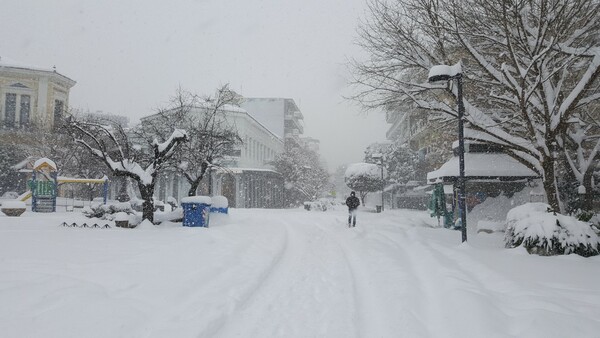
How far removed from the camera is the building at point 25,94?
1473 inches

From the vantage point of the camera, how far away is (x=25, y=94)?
37938mm

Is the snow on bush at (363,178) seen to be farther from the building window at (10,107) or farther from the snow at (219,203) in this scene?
the building window at (10,107)

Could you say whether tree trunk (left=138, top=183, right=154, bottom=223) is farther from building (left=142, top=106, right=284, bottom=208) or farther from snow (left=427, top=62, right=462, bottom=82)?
building (left=142, top=106, right=284, bottom=208)

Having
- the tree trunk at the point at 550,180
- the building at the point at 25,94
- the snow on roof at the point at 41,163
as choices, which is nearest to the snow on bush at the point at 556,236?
the tree trunk at the point at 550,180

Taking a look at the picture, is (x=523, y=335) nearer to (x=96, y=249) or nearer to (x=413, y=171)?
(x=96, y=249)

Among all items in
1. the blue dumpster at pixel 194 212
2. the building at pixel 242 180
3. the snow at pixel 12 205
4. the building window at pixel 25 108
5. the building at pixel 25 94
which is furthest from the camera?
the building window at pixel 25 108

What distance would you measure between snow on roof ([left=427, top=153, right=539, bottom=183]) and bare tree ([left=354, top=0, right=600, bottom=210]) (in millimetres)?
1666

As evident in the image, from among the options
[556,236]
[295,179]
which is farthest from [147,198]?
[295,179]

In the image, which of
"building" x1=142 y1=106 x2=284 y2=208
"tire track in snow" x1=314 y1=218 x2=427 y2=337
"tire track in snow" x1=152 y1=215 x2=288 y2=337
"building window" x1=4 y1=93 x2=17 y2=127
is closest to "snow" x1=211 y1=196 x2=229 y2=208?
"tire track in snow" x1=314 y1=218 x2=427 y2=337

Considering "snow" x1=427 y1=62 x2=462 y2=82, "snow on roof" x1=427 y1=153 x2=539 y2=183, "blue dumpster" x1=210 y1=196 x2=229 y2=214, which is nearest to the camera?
"snow" x1=427 y1=62 x2=462 y2=82

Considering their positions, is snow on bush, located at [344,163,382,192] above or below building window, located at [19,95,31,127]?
below

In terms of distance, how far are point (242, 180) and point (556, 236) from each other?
32.7m

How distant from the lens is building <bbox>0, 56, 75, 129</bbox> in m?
37.4

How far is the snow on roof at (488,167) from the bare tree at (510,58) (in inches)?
65.6
